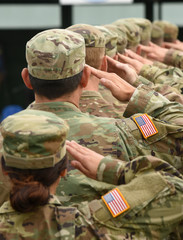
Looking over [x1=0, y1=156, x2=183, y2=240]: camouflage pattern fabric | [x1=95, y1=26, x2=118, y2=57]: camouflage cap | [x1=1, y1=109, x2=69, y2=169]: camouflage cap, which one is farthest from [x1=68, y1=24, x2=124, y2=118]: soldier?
[x1=1, y1=109, x2=69, y2=169]: camouflage cap

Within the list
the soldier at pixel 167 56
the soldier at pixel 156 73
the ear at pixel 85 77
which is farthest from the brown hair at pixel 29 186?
the soldier at pixel 167 56

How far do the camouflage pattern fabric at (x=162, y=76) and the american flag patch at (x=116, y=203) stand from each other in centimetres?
236

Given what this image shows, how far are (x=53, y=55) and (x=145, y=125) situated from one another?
482 millimetres

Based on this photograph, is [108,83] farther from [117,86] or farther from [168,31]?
[168,31]

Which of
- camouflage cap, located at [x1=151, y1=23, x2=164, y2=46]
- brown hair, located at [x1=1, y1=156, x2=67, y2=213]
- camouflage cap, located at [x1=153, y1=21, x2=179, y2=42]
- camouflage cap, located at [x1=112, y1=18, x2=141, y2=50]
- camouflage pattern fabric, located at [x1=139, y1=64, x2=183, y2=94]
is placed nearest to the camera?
brown hair, located at [x1=1, y1=156, x2=67, y2=213]

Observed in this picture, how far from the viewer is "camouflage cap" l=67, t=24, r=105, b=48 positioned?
11.3 feet

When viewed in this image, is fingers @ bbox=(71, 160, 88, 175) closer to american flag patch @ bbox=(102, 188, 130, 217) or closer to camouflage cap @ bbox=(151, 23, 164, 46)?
american flag patch @ bbox=(102, 188, 130, 217)

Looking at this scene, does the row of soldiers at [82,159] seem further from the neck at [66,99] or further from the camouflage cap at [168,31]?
the camouflage cap at [168,31]

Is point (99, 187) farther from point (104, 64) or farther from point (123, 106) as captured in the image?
point (123, 106)

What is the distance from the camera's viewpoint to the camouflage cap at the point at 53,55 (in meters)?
2.65

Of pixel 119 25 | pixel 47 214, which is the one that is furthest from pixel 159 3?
pixel 47 214

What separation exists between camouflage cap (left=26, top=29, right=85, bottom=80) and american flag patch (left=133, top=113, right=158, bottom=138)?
0.35 m

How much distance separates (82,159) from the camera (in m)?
2.30

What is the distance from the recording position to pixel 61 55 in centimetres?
266
